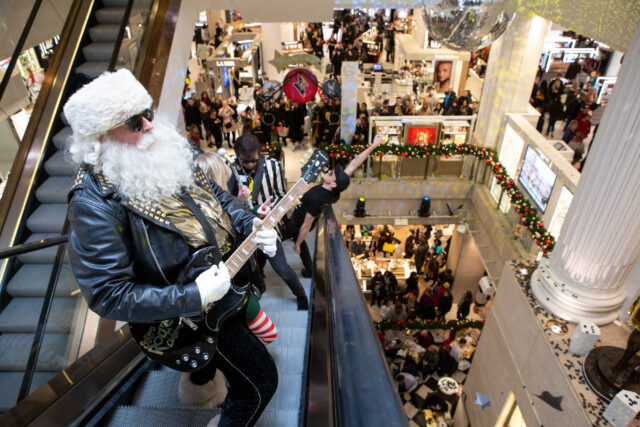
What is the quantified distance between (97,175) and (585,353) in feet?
15.4

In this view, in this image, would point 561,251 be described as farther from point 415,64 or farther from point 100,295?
point 415,64

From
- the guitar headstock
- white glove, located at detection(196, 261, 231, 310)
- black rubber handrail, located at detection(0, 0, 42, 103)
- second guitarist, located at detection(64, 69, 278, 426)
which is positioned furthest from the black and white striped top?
black rubber handrail, located at detection(0, 0, 42, 103)

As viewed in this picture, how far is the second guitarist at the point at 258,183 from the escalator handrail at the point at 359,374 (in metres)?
2.15

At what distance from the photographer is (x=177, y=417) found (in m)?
2.24

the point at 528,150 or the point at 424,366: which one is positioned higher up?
the point at 528,150

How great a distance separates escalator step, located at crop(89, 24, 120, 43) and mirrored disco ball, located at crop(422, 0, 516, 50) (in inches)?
155

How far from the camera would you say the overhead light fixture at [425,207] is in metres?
10.5

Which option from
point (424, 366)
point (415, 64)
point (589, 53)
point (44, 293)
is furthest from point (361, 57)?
point (44, 293)

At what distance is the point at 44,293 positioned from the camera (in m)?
2.58

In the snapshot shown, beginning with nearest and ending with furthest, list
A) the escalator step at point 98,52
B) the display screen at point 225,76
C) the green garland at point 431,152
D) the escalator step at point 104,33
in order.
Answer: the escalator step at point 98,52 → the escalator step at point 104,33 → the green garland at point 431,152 → the display screen at point 225,76

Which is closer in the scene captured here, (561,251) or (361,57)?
(561,251)

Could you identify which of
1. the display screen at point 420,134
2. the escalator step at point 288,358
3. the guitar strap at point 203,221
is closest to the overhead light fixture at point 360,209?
the display screen at point 420,134

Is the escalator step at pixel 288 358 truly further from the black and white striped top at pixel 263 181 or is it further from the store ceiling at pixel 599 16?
the store ceiling at pixel 599 16

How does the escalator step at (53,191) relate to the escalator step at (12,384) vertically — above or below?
above
